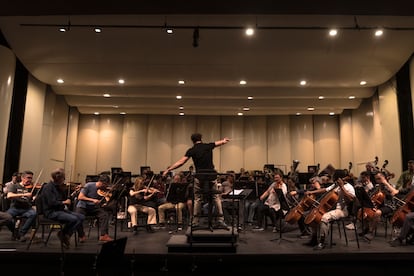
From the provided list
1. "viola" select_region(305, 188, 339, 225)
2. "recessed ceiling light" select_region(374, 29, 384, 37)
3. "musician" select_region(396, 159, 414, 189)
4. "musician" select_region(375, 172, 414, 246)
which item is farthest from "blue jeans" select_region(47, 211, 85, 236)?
→ "recessed ceiling light" select_region(374, 29, 384, 37)

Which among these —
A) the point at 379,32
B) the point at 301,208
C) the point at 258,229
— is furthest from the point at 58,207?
the point at 379,32

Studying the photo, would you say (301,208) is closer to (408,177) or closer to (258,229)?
(258,229)

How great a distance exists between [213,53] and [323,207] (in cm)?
528

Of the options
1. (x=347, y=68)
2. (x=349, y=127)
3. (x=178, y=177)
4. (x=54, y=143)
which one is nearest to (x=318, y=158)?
(x=349, y=127)

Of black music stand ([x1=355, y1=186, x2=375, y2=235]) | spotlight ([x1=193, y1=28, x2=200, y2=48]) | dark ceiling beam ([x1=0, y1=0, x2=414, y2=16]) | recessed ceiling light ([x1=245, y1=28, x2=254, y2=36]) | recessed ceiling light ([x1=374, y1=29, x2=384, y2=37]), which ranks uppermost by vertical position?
recessed ceiling light ([x1=374, y1=29, x2=384, y2=37])

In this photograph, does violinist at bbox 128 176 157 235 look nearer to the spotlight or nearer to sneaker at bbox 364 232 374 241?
the spotlight

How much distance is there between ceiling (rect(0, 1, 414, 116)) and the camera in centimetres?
777

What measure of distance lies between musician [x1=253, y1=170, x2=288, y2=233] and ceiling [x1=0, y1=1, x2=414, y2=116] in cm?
343

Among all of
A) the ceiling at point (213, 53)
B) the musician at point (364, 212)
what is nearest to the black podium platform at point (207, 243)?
the musician at point (364, 212)

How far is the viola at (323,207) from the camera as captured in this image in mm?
5180

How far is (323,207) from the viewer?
524cm
